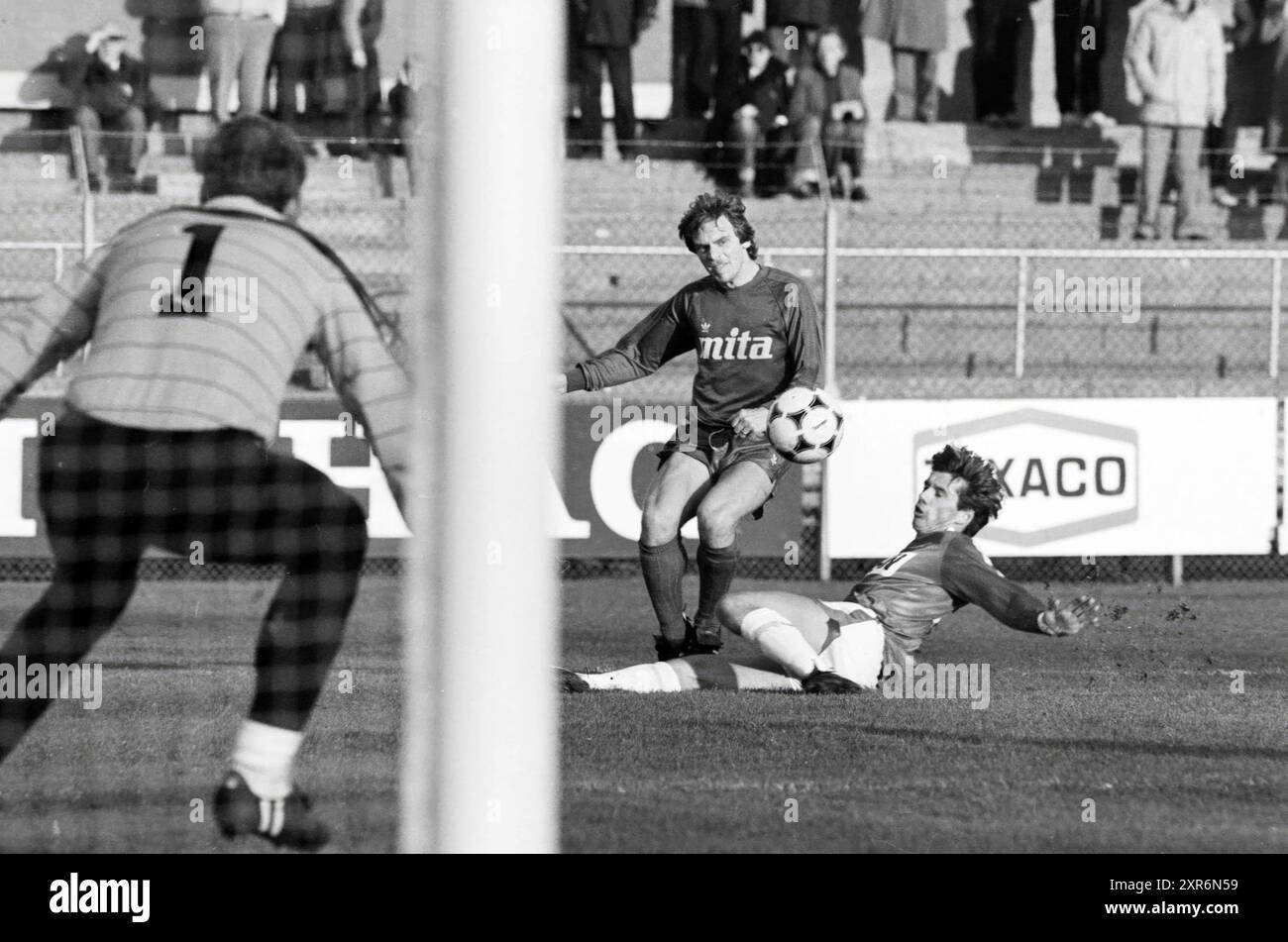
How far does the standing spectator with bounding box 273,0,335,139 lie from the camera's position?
31.2 ft

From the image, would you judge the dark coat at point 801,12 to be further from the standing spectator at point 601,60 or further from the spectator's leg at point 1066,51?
the spectator's leg at point 1066,51

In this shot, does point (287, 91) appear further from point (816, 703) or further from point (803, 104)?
point (803, 104)

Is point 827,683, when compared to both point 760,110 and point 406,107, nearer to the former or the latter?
point 406,107

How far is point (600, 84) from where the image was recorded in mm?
16688

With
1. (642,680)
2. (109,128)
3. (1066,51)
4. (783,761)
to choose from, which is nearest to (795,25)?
(1066,51)

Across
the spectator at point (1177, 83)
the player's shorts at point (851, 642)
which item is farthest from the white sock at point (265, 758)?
the spectator at point (1177, 83)

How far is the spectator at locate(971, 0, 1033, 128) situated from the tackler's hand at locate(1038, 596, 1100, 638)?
1127 cm

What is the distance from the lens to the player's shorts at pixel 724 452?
9.11m

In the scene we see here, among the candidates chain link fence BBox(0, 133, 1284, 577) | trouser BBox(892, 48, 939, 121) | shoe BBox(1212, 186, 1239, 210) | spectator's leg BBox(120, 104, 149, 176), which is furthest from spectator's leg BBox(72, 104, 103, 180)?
shoe BBox(1212, 186, 1239, 210)

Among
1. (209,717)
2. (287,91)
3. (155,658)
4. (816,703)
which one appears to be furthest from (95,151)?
(816,703)

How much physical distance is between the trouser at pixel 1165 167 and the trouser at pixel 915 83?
2044mm

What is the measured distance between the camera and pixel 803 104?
→ 53.6ft

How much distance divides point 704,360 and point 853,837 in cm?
410

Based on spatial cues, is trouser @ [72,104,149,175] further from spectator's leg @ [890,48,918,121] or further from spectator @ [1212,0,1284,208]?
spectator @ [1212,0,1284,208]
